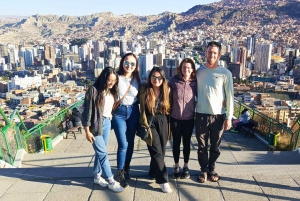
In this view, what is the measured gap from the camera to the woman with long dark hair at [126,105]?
6.93 feet

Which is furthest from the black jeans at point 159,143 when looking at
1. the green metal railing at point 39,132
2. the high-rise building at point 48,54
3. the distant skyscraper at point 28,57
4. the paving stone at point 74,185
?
the distant skyscraper at point 28,57

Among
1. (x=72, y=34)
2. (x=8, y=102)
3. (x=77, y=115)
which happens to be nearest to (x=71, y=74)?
(x=8, y=102)

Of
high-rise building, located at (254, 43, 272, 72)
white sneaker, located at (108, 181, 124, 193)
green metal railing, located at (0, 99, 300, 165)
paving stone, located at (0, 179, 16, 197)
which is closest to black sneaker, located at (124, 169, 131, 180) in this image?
white sneaker, located at (108, 181, 124, 193)

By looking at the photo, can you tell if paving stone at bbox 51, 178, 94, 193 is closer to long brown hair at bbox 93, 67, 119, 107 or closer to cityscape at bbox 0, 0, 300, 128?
long brown hair at bbox 93, 67, 119, 107

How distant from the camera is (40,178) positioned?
7.74ft

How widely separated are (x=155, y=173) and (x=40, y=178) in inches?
36.2

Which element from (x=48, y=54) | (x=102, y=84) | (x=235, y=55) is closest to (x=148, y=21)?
(x=48, y=54)

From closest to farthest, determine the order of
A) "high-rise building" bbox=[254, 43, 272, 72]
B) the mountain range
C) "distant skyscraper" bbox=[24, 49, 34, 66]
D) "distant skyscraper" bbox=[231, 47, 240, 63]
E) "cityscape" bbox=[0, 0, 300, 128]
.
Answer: "cityscape" bbox=[0, 0, 300, 128]
"distant skyscraper" bbox=[231, 47, 240, 63]
"high-rise building" bbox=[254, 43, 272, 72]
"distant skyscraper" bbox=[24, 49, 34, 66]
the mountain range

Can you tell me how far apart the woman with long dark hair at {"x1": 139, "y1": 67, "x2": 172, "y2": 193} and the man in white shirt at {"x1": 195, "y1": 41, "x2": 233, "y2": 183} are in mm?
252

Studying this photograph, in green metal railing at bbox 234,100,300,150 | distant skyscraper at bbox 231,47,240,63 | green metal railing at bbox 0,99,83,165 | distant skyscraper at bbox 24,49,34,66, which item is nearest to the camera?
green metal railing at bbox 0,99,83,165

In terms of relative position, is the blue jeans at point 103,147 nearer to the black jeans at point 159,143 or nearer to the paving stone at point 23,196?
the black jeans at point 159,143

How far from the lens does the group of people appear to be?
6.83ft

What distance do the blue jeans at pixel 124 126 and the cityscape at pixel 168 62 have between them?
1.39 m

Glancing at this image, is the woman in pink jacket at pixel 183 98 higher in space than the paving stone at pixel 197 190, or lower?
higher
